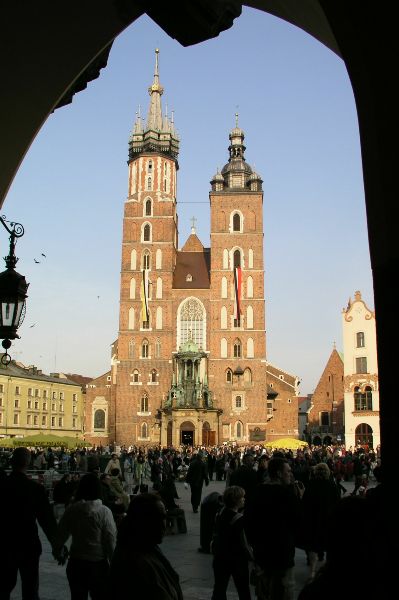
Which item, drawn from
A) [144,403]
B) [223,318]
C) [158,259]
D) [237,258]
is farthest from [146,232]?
[144,403]

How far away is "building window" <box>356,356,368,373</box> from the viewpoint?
160 feet

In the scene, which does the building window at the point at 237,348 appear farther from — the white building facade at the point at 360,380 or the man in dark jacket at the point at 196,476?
the man in dark jacket at the point at 196,476

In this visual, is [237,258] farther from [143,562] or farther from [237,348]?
[143,562]

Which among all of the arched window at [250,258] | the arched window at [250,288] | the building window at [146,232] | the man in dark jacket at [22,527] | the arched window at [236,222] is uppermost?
the arched window at [236,222]

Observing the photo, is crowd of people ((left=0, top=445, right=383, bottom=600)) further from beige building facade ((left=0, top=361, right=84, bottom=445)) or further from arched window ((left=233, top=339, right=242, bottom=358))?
beige building facade ((left=0, top=361, right=84, bottom=445))

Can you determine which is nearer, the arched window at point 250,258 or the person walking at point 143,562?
the person walking at point 143,562


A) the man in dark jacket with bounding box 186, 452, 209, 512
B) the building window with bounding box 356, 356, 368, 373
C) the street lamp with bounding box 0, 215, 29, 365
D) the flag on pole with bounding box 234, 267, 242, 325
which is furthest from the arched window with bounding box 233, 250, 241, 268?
the street lamp with bounding box 0, 215, 29, 365

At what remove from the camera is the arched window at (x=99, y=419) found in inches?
2304

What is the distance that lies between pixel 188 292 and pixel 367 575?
184 feet

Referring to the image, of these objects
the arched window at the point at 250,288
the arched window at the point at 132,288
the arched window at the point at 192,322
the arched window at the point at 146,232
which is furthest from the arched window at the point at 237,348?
the arched window at the point at 146,232

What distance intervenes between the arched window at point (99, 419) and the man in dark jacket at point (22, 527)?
5468cm

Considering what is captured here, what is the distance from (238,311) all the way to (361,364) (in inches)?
476

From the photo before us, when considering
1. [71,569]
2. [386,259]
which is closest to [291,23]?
[386,259]

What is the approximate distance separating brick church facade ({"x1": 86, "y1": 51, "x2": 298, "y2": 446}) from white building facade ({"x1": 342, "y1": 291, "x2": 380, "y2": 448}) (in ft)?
26.4
